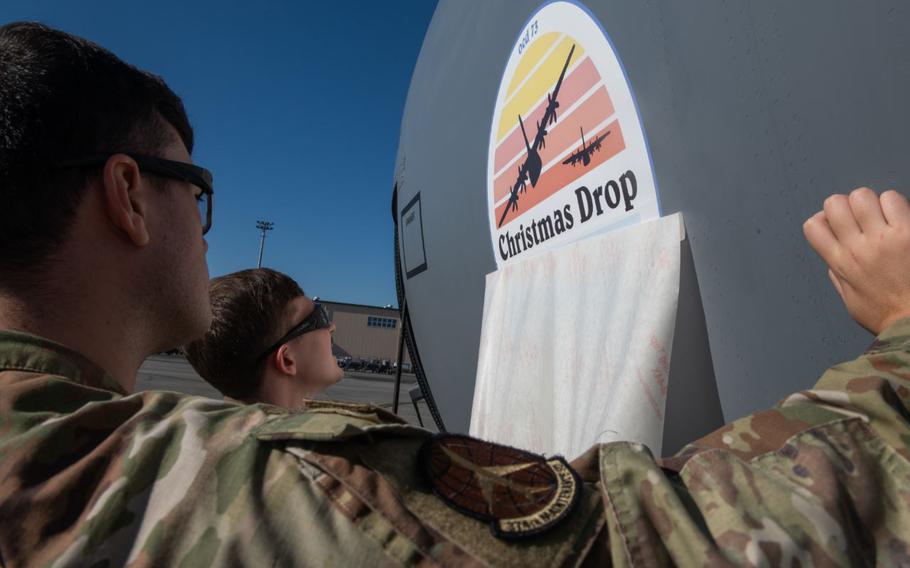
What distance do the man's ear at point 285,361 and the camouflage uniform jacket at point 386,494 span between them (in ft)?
3.68

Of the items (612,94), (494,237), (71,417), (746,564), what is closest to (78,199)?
(71,417)

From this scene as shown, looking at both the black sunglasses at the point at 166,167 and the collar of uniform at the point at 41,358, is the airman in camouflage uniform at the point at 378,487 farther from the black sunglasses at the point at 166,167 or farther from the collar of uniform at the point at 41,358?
the black sunglasses at the point at 166,167

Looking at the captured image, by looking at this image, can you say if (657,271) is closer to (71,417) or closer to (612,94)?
(612,94)

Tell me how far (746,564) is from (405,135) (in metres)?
2.96

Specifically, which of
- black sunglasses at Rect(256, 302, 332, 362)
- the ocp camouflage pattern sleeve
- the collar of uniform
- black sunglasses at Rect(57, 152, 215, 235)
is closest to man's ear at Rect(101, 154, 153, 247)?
black sunglasses at Rect(57, 152, 215, 235)

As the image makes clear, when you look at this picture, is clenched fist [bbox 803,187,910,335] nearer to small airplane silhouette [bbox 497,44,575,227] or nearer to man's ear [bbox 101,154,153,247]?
small airplane silhouette [bbox 497,44,575,227]

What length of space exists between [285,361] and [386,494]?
4.28ft

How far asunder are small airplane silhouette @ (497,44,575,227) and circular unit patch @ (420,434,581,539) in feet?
3.53

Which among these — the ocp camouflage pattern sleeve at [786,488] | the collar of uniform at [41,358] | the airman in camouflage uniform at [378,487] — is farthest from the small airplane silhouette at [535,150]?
the collar of uniform at [41,358]

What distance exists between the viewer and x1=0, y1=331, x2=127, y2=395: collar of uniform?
2.35 feet

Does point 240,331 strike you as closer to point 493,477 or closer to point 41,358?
point 41,358

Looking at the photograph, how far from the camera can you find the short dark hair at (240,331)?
1.67 metres

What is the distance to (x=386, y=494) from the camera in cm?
55

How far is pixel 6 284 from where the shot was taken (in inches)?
30.8
